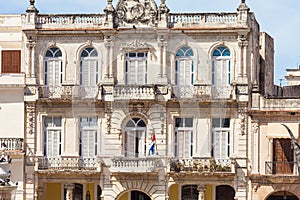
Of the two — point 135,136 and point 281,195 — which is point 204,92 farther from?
point 281,195

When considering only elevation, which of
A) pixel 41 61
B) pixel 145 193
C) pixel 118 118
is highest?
pixel 41 61

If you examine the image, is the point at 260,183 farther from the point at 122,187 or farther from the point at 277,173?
the point at 122,187

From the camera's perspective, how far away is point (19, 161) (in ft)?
151

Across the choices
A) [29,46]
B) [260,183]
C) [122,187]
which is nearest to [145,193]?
[122,187]

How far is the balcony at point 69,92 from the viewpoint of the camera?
4619cm

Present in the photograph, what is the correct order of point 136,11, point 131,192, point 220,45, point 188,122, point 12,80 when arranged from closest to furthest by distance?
point 220,45 → point 188,122 → point 136,11 → point 12,80 → point 131,192

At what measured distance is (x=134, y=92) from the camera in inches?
1793

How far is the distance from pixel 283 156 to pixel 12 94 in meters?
14.1

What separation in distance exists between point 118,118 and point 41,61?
196 inches

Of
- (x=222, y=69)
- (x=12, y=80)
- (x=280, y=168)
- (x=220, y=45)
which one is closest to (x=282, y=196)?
(x=280, y=168)

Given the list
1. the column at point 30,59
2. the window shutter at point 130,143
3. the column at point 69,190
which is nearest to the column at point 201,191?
the window shutter at point 130,143

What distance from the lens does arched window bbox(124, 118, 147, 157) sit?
46.2 meters

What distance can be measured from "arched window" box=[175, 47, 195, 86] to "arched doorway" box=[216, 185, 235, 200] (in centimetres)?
571

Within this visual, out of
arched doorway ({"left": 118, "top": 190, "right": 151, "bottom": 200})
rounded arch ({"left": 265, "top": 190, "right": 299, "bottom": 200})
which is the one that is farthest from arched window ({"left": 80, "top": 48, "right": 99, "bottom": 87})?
rounded arch ({"left": 265, "top": 190, "right": 299, "bottom": 200})
